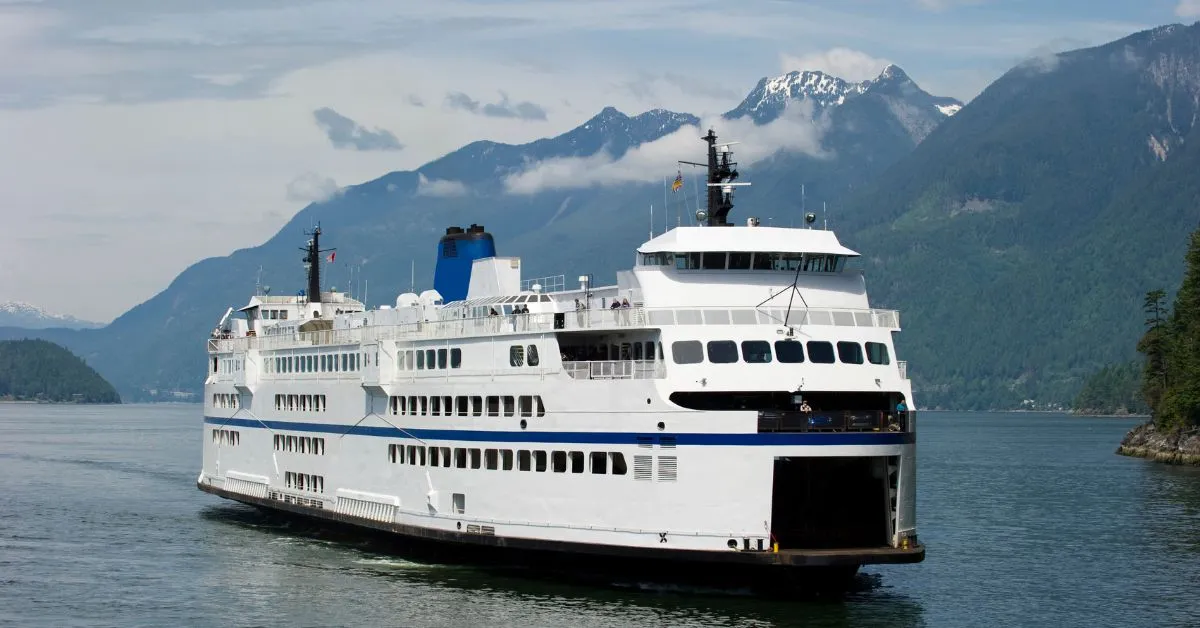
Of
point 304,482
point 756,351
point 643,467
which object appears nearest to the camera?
point 643,467

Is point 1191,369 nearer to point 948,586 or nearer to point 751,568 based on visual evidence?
point 948,586

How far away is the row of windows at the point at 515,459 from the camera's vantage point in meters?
30.8

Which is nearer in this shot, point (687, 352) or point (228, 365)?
point (687, 352)

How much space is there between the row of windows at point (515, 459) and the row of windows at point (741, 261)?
441 centimetres

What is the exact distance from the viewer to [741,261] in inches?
1256

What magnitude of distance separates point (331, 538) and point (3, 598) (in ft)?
34.2

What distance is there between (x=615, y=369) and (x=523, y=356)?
2.99m

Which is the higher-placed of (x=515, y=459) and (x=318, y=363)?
(x=318, y=363)

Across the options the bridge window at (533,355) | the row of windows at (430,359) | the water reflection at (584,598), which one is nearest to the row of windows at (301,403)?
the row of windows at (430,359)

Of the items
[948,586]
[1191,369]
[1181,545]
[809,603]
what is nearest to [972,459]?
[1191,369]

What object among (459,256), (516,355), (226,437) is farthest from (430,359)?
(226,437)

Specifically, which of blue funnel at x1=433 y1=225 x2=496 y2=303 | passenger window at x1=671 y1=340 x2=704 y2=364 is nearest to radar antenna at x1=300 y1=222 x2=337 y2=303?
blue funnel at x1=433 y1=225 x2=496 y2=303

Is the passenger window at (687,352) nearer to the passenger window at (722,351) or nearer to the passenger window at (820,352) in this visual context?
the passenger window at (722,351)

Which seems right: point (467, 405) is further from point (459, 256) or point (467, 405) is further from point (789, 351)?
point (459, 256)
